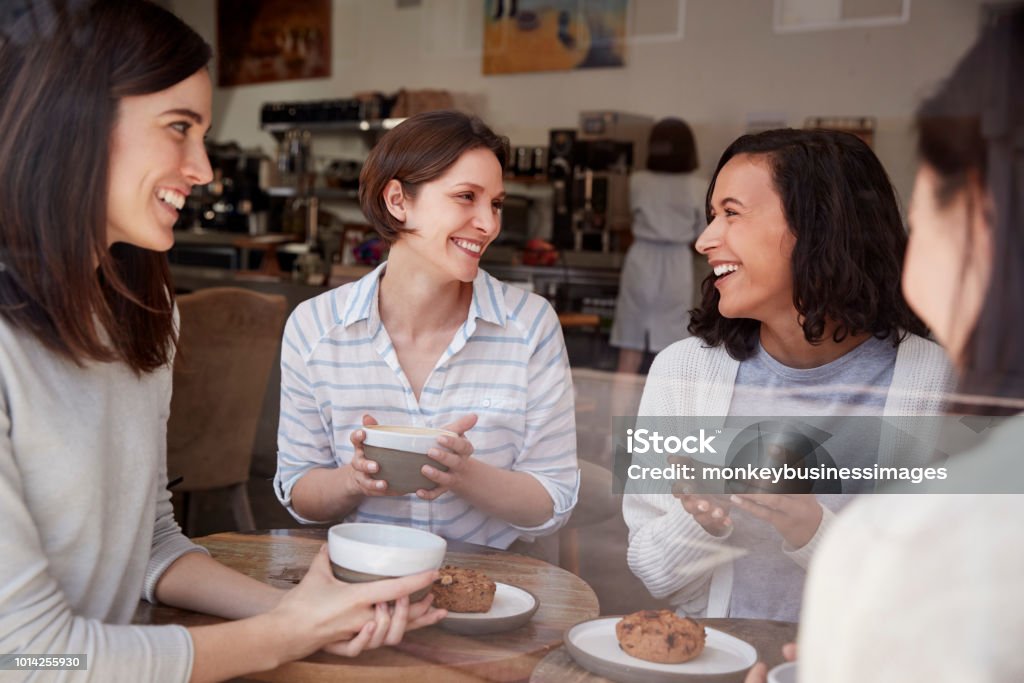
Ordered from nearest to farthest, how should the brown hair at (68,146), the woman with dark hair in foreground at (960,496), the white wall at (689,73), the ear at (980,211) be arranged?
the woman with dark hair in foreground at (960,496) < the ear at (980,211) < the brown hair at (68,146) < the white wall at (689,73)

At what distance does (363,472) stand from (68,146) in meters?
0.55

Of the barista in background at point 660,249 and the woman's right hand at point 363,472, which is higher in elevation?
the barista in background at point 660,249

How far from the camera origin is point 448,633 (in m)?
1.24

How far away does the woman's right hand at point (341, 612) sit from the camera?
3.78ft

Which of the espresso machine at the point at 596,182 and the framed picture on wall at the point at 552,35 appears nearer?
the espresso machine at the point at 596,182

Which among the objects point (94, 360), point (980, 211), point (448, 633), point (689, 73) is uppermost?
point (689, 73)

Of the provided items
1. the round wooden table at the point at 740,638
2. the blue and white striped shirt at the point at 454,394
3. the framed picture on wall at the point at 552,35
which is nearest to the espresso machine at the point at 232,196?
the framed picture on wall at the point at 552,35

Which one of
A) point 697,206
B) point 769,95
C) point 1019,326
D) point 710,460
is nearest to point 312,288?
point 697,206

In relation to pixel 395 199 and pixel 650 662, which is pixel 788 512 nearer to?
pixel 650 662

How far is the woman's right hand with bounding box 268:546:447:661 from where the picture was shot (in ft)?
3.78

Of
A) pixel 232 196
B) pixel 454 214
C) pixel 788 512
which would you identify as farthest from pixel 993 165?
pixel 232 196

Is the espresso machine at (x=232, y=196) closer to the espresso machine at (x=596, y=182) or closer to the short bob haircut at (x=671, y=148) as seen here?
the espresso machine at (x=596, y=182)

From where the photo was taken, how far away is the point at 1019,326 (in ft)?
3.34

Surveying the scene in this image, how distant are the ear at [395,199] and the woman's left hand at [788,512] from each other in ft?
2.13
